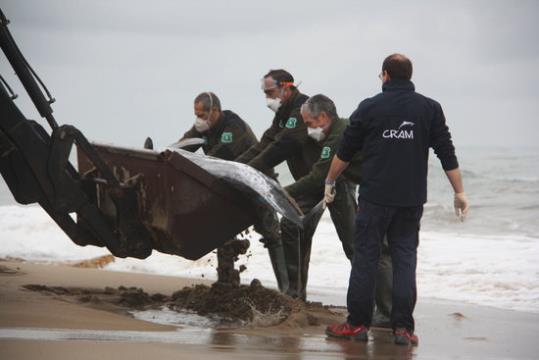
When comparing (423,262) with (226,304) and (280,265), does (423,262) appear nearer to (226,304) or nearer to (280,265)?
(280,265)

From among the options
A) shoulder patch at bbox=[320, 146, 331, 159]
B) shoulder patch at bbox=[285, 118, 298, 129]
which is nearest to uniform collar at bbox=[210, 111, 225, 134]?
shoulder patch at bbox=[285, 118, 298, 129]

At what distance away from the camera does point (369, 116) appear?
669 cm

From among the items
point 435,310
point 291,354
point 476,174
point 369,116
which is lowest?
point 291,354

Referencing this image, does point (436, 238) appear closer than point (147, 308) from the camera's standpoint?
No

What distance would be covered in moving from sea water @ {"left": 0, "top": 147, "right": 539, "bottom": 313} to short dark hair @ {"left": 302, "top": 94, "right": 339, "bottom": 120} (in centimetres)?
132

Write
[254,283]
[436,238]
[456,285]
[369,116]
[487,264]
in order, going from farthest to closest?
[436,238]
[487,264]
[456,285]
[254,283]
[369,116]

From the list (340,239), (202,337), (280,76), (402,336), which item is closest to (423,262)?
(280,76)

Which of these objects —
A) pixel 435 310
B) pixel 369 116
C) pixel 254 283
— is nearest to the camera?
pixel 369 116

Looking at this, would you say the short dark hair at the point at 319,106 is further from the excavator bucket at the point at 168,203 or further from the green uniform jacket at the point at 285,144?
the excavator bucket at the point at 168,203

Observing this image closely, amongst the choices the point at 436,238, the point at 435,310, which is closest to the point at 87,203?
the point at 435,310

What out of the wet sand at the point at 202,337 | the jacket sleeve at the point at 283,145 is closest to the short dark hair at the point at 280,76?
the jacket sleeve at the point at 283,145

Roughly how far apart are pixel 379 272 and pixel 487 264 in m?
6.00

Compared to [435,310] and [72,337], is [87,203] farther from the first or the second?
[435,310]

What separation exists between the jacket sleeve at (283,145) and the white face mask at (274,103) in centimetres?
28
